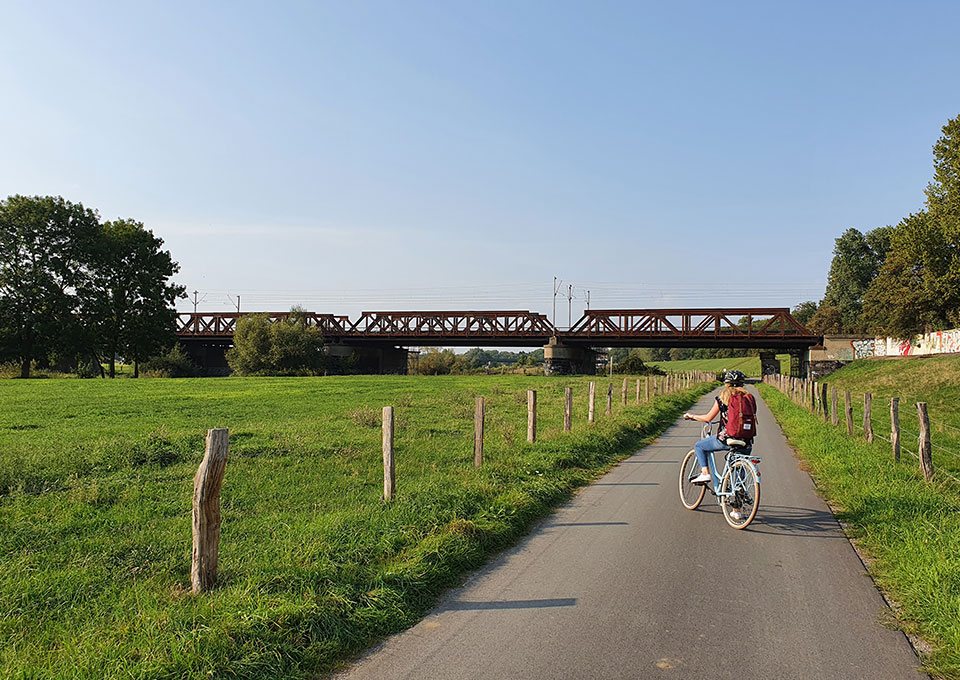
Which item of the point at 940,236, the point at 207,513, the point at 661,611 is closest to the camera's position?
the point at 661,611

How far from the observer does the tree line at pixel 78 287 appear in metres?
52.9

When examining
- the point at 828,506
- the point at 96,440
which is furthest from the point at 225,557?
the point at 96,440

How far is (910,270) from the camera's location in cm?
5219

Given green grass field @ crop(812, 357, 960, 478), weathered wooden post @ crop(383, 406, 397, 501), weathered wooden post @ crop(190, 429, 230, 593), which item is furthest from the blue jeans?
green grass field @ crop(812, 357, 960, 478)

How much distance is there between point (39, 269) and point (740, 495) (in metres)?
59.7

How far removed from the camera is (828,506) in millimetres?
9125

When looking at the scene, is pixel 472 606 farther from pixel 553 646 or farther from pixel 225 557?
pixel 225 557

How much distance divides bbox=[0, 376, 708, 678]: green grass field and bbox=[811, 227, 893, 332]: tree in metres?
94.7

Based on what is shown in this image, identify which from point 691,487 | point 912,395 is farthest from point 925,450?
point 912,395

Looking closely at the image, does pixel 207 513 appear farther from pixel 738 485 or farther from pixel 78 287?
pixel 78 287

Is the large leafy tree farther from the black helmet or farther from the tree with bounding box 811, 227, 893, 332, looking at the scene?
the tree with bounding box 811, 227, 893, 332

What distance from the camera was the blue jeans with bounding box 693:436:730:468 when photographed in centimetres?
834

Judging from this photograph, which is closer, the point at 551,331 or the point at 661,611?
the point at 661,611

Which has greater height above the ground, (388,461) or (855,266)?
(855,266)
